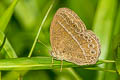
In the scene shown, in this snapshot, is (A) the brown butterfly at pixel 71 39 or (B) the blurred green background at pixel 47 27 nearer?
(A) the brown butterfly at pixel 71 39

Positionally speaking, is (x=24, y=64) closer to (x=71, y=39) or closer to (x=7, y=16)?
(x=7, y=16)

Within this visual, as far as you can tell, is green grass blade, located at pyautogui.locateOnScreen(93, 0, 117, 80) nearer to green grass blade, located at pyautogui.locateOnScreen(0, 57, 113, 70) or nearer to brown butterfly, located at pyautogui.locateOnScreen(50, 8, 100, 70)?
brown butterfly, located at pyautogui.locateOnScreen(50, 8, 100, 70)

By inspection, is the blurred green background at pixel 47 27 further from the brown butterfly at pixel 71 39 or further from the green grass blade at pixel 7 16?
the green grass blade at pixel 7 16

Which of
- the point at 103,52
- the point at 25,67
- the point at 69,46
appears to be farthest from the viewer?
the point at 103,52

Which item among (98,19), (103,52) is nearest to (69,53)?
(103,52)

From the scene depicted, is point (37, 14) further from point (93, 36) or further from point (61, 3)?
point (93, 36)

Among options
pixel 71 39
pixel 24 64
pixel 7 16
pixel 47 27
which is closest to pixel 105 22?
pixel 71 39

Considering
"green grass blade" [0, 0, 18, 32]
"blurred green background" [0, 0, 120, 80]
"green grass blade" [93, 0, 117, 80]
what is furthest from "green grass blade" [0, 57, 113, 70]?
"green grass blade" [93, 0, 117, 80]

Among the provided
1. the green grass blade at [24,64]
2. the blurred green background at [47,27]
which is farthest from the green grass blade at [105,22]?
the green grass blade at [24,64]
